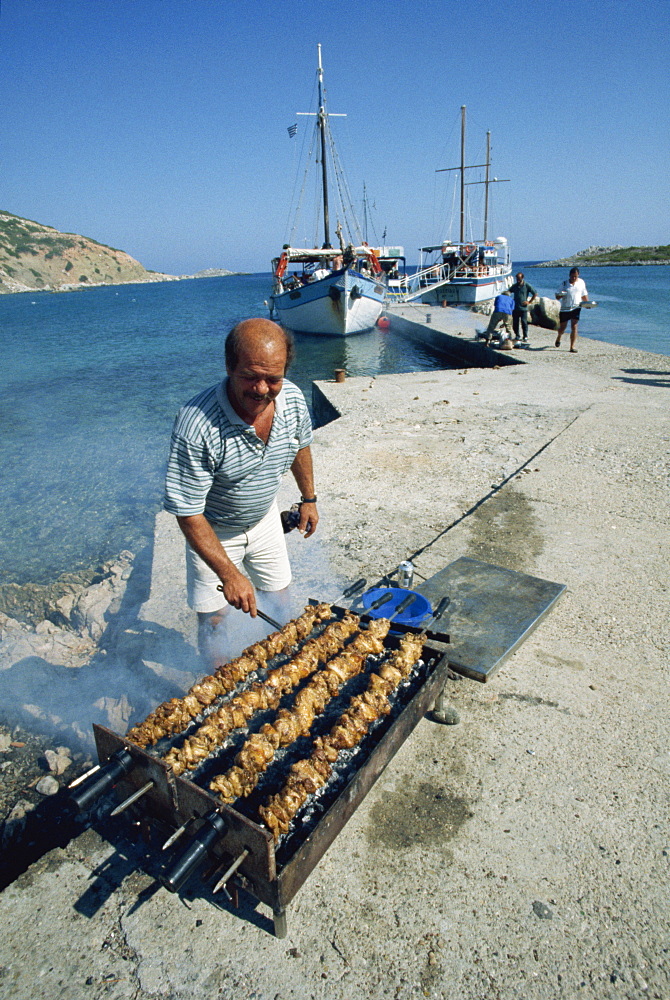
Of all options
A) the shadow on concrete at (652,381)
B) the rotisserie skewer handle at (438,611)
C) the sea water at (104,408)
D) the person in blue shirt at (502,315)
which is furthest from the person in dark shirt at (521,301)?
the rotisserie skewer handle at (438,611)

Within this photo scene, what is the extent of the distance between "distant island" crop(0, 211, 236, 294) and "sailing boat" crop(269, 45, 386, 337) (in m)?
112

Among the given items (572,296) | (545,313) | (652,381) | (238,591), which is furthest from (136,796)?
(545,313)

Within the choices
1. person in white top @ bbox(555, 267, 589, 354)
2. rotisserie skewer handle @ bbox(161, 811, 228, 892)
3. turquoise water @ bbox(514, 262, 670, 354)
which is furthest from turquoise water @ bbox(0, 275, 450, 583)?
turquoise water @ bbox(514, 262, 670, 354)

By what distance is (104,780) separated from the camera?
2283 mm

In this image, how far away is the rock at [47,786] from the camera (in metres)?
3.51

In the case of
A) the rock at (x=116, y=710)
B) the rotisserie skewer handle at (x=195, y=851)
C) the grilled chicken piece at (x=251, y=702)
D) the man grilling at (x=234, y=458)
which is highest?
the man grilling at (x=234, y=458)

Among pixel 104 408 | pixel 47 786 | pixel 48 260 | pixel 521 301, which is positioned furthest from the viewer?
pixel 48 260

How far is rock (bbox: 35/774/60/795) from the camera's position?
3.51 metres

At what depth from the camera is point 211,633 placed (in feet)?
12.8

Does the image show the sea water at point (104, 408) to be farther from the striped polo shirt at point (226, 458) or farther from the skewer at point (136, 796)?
the skewer at point (136, 796)

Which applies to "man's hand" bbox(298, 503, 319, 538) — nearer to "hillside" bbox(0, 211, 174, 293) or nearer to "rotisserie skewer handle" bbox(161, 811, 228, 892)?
"rotisserie skewer handle" bbox(161, 811, 228, 892)

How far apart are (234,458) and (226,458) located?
46 mm

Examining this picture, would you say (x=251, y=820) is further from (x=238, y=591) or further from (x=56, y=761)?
(x=56, y=761)

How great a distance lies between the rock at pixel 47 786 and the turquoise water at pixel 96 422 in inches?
196
